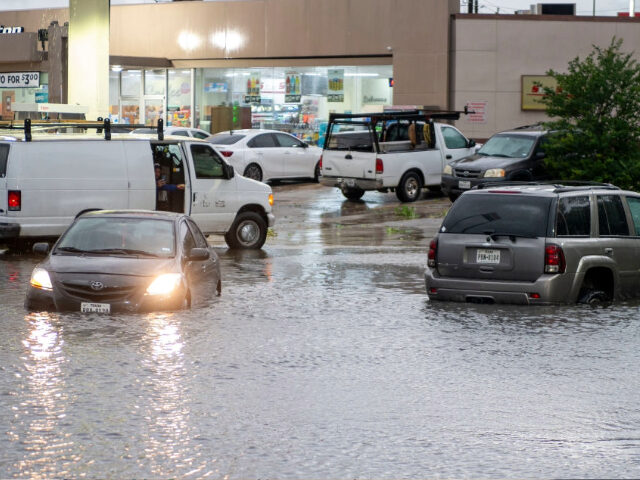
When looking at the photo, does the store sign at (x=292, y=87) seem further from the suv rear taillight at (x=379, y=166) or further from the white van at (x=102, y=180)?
the white van at (x=102, y=180)

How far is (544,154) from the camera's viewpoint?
95.0 feet

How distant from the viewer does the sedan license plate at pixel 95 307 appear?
509 inches

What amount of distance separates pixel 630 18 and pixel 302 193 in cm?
1491

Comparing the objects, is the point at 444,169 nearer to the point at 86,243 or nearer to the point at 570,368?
the point at 86,243

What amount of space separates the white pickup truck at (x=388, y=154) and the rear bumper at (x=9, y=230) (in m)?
12.4

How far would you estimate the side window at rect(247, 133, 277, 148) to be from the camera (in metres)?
34.0

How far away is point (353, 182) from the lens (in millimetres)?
30406

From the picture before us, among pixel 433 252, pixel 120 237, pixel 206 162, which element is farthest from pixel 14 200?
pixel 433 252

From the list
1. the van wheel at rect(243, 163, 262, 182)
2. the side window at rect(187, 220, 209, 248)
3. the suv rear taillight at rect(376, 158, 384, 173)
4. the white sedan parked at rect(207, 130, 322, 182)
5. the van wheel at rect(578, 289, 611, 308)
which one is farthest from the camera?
the van wheel at rect(243, 163, 262, 182)

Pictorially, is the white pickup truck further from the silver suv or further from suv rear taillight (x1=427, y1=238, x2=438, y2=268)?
suv rear taillight (x1=427, y1=238, x2=438, y2=268)

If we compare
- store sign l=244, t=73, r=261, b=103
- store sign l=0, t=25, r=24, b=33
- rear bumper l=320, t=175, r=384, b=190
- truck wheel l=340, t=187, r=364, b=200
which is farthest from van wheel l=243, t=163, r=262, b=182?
store sign l=0, t=25, r=24, b=33

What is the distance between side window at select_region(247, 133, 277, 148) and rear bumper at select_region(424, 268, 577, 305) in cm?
2007

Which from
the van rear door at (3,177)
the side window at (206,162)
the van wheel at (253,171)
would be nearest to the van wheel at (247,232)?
the side window at (206,162)

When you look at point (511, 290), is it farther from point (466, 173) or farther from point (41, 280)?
point (466, 173)
